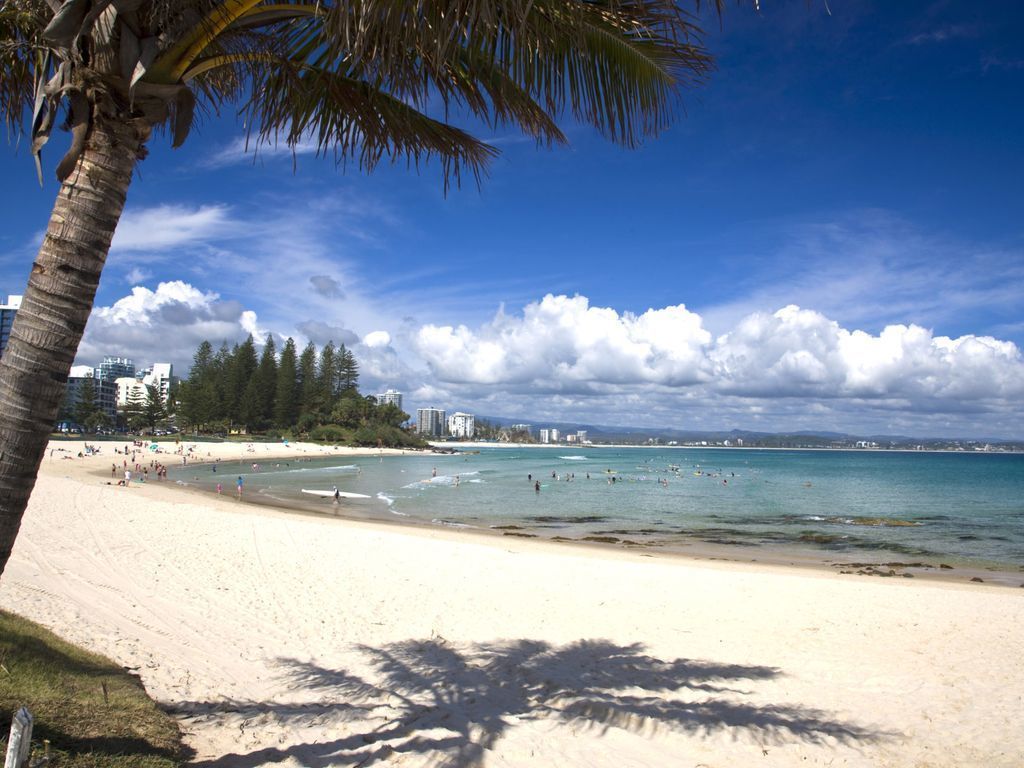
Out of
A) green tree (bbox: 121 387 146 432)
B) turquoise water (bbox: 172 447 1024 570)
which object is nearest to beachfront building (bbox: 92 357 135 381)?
green tree (bbox: 121 387 146 432)

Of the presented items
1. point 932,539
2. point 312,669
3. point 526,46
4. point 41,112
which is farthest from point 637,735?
point 932,539

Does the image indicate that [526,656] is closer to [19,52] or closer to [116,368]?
[19,52]

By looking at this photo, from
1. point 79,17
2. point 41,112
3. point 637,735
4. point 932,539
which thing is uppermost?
point 79,17

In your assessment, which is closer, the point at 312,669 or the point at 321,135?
the point at 321,135

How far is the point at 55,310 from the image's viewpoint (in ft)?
7.31

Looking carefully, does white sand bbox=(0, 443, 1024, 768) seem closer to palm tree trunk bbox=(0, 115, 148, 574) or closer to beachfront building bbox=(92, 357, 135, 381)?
palm tree trunk bbox=(0, 115, 148, 574)

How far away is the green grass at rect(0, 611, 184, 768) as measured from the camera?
2.64 meters

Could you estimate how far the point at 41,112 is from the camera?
2.39 m

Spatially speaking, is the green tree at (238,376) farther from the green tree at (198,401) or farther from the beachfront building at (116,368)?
the beachfront building at (116,368)

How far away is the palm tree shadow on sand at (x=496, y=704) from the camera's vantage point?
4.01 metres

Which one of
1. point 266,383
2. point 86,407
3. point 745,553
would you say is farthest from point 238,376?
point 745,553

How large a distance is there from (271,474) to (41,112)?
45765 mm

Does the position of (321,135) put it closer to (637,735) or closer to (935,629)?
(637,735)

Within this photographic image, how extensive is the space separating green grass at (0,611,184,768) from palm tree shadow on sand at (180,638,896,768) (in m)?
0.43
